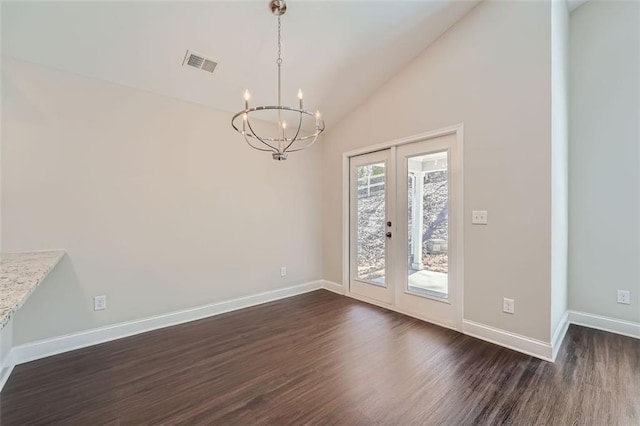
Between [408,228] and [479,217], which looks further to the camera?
[408,228]

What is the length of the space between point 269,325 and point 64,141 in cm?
272

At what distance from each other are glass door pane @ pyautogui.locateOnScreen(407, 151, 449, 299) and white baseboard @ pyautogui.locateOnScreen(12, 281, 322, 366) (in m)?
1.98

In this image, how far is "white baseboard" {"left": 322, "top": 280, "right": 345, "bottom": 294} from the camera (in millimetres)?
4418

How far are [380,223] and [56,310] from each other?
362 cm

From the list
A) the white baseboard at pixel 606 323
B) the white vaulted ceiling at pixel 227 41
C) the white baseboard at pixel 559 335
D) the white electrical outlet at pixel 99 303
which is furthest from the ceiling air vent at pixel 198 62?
the white baseboard at pixel 606 323

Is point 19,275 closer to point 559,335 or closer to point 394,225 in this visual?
point 394,225

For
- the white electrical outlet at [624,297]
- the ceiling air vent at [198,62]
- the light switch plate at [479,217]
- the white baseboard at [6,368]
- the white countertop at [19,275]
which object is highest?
the ceiling air vent at [198,62]

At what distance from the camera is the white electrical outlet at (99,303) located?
2.77 meters

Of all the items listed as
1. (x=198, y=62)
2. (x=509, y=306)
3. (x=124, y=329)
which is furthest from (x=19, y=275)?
(x=509, y=306)

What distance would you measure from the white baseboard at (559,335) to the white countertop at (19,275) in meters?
3.53

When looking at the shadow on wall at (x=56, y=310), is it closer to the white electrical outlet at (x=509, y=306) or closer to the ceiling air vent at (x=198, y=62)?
the ceiling air vent at (x=198, y=62)

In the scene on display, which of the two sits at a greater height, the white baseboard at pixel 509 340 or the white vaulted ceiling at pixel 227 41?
the white vaulted ceiling at pixel 227 41

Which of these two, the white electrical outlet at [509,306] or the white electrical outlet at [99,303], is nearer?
the white electrical outlet at [509,306]

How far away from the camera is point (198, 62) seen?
9.56 ft
